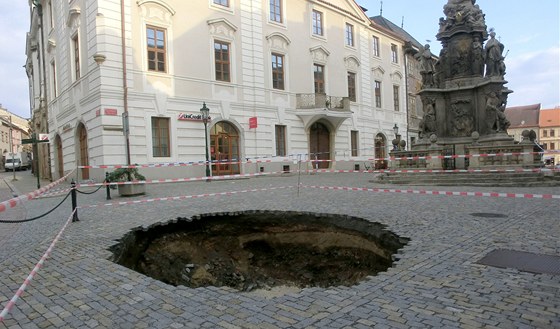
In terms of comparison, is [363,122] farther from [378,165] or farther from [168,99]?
[168,99]

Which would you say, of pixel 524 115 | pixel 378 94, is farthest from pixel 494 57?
pixel 524 115

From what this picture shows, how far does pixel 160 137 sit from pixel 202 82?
367cm

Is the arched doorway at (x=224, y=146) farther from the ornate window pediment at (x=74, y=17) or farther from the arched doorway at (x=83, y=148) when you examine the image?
the ornate window pediment at (x=74, y=17)

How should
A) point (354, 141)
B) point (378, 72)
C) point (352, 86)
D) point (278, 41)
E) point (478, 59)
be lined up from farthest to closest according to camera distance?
1. point (378, 72)
2. point (354, 141)
3. point (352, 86)
4. point (278, 41)
5. point (478, 59)

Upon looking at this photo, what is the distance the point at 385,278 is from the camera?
3719 millimetres

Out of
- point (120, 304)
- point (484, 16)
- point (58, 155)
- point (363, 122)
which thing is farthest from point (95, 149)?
point (363, 122)

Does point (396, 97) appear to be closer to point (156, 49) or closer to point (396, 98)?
point (396, 98)

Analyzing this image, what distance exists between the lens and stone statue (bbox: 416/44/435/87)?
1590cm

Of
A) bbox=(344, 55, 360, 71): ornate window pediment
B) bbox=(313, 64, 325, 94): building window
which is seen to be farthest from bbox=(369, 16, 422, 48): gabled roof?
bbox=(313, 64, 325, 94): building window

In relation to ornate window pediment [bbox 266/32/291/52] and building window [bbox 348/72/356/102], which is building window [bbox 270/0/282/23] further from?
building window [bbox 348/72/356/102]

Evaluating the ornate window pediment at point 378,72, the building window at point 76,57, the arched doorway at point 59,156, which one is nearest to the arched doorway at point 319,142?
the ornate window pediment at point 378,72

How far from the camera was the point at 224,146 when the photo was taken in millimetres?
21156

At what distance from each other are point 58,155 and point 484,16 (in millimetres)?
23870

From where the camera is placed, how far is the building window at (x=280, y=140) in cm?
2369
